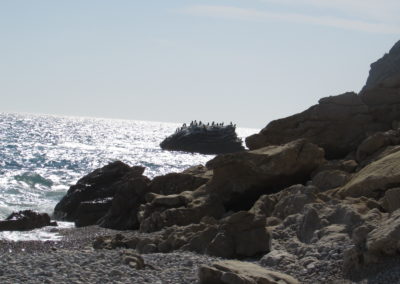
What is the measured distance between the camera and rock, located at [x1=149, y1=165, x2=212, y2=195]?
103 feet

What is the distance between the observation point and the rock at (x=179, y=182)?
103ft

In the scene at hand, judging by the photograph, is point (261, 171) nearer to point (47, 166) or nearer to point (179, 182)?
point (179, 182)

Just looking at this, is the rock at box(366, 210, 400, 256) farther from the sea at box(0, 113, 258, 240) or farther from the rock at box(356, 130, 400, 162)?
the sea at box(0, 113, 258, 240)

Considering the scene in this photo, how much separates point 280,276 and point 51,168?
7221cm

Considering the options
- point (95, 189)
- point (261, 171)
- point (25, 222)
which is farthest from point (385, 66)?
point (261, 171)

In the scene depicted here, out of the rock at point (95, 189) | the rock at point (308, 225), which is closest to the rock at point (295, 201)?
the rock at point (308, 225)

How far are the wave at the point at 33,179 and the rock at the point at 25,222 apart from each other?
1137 inches

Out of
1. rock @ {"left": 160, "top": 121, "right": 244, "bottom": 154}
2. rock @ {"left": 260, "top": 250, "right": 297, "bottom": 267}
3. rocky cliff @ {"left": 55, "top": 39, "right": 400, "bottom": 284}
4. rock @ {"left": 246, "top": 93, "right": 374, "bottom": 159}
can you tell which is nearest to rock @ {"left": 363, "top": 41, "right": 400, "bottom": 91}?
rock @ {"left": 160, "top": 121, "right": 244, "bottom": 154}

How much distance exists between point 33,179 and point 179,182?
3860 centimetres

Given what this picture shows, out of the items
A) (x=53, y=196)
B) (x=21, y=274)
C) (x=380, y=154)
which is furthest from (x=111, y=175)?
(x=21, y=274)

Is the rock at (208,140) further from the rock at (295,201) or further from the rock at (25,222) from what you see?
the rock at (295,201)

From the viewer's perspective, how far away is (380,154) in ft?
80.3

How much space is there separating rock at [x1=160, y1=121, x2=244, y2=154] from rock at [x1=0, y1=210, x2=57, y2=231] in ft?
264

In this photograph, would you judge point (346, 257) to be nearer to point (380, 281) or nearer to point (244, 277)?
point (380, 281)
